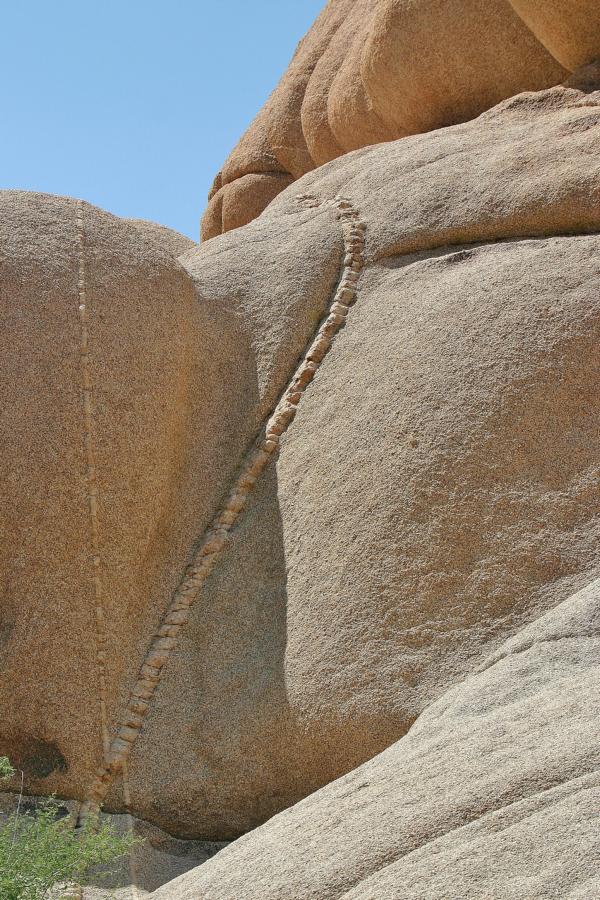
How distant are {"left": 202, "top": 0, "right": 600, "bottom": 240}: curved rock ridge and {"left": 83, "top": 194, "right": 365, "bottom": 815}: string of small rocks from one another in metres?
1.94

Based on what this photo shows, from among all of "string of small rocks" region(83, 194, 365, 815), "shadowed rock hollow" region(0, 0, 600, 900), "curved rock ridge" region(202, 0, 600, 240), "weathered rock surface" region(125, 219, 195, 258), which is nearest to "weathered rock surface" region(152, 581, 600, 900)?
"shadowed rock hollow" region(0, 0, 600, 900)

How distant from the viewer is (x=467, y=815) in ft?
11.3

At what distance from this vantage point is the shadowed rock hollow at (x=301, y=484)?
17.8 ft

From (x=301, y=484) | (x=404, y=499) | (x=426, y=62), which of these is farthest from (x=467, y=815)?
(x=426, y=62)

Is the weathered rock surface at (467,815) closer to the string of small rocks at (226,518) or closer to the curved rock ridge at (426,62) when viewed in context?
the string of small rocks at (226,518)

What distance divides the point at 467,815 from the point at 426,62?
22.1ft

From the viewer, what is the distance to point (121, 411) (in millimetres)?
6391

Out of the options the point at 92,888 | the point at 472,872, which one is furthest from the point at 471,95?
the point at 472,872

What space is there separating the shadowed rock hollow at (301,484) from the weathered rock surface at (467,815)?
53mm

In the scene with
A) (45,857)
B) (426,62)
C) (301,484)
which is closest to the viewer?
(45,857)

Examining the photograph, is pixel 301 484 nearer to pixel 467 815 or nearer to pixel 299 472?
pixel 299 472

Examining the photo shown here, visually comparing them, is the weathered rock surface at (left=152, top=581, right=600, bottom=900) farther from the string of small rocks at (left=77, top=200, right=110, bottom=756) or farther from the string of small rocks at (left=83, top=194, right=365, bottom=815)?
the string of small rocks at (left=77, top=200, right=110, bottom=756)

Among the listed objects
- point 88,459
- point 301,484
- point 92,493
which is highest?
point 88,459

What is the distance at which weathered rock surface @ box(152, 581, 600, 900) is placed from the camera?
3.11 meters
